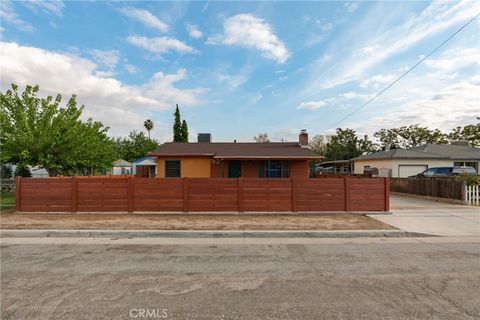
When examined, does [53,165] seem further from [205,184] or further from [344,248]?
[344,248]

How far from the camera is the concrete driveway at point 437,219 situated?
9.13 meters

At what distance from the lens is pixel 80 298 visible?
424 centimetres

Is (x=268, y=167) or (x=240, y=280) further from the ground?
(x=268, y=167)

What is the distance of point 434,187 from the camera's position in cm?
1708

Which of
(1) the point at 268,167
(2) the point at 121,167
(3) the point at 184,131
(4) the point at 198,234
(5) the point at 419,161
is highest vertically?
(3) the point at 184,131

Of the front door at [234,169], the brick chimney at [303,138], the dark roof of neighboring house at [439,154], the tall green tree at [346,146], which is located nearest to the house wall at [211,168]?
the front door at [234,169]

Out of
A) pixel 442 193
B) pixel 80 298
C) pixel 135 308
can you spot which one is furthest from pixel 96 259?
pixel 442 193

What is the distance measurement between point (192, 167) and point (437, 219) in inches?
519

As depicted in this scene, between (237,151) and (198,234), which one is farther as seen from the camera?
(237,151)

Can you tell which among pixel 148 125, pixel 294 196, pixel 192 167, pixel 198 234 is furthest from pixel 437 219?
pixel 148 125

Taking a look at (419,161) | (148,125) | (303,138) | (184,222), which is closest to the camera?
(184,222)

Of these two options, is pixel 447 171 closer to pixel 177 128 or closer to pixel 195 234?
pixel 195 234

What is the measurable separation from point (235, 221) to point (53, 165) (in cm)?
1184

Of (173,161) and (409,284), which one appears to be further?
(173,161)
